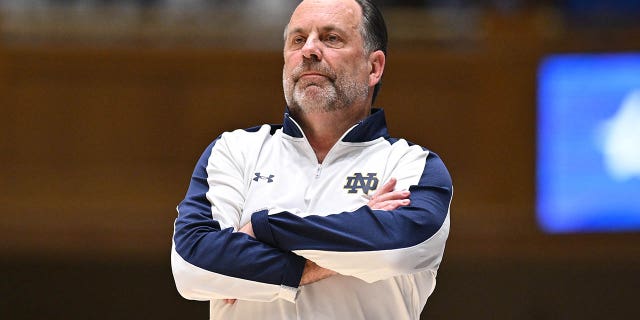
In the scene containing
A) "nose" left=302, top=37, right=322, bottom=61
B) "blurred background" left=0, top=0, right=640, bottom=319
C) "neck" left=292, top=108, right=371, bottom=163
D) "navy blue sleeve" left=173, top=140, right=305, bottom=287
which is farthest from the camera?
"blurred background" left=0, top=0, right=640, bottom=319

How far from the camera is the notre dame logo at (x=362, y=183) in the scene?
3.61 metres

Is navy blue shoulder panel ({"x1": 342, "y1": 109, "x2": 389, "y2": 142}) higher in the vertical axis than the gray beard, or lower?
lower

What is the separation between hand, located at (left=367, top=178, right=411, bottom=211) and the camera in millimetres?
3455

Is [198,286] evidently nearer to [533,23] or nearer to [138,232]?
[138,232]

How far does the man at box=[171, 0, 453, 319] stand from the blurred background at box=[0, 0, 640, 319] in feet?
17.2

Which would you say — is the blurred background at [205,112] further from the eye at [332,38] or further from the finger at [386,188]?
the finger at [386,188]

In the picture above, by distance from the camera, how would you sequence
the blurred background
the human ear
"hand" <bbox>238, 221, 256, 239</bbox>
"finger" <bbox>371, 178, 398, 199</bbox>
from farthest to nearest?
the blurred background, the human ear, "finger" <bbox>371, 178, 398, 199</bbox>, "hand" <bbox>238, 221, 256, 239</bbox>

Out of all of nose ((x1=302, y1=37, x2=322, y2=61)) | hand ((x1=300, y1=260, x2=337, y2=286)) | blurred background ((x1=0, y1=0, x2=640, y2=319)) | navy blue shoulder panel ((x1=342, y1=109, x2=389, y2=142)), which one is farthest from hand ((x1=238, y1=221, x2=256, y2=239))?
blurred background ((x1=0, y1=0, x2=640, y2=319))

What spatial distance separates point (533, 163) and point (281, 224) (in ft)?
20.5

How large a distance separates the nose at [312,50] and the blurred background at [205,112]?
5.39m

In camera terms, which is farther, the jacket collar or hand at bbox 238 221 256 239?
the jacket collar

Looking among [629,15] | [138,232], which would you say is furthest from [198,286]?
[629,15]

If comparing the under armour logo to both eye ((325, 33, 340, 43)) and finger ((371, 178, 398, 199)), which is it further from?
eye ((325, 33, 340, 43))

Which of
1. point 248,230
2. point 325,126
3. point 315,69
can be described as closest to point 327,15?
point 315,69
